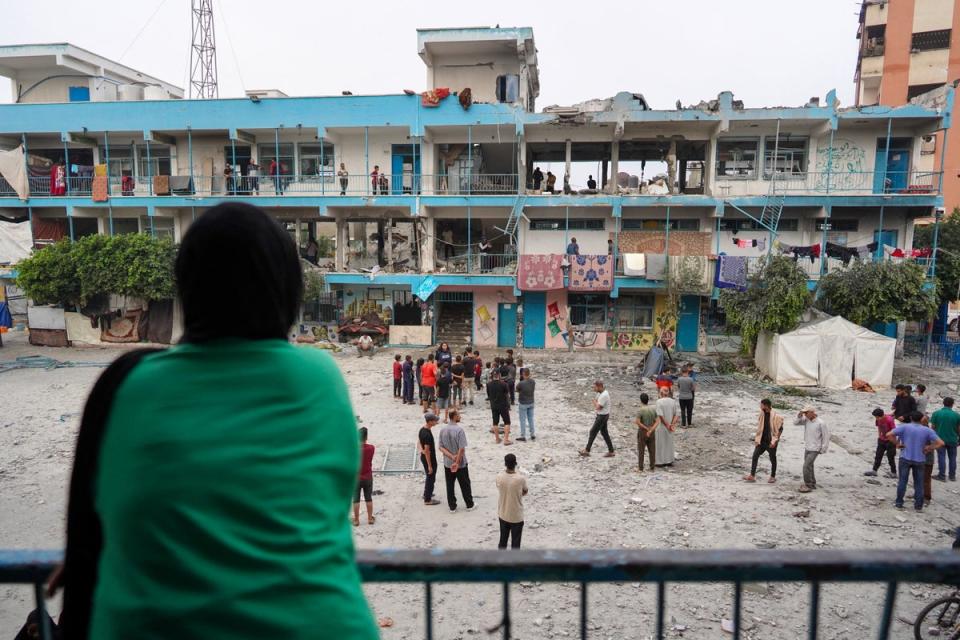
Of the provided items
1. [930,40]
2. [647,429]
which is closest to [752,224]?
[647,429]

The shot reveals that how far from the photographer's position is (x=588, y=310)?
24.7m

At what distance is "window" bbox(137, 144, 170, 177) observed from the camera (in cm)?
2705

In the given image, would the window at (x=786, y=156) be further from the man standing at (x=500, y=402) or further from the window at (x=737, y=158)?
the man standing at (x=500, y=402)

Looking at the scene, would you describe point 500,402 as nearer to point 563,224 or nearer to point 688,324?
point 563,224

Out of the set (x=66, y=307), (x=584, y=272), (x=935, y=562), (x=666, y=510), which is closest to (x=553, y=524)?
(x=666, y=510)

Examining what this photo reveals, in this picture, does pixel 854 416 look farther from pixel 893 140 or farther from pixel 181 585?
pixel 181 585

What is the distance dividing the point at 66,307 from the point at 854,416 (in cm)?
2843

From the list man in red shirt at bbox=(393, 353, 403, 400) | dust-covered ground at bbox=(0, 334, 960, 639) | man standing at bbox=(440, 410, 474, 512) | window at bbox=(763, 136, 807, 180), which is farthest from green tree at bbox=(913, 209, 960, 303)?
man standing at bbox=(440, 410, 474, 512)

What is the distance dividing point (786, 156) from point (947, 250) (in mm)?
9855

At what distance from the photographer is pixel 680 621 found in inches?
257

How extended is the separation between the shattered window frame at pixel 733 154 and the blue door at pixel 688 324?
16.4 ft

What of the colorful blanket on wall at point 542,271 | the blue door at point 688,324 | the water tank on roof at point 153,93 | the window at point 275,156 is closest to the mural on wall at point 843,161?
the blue door at point 688,324

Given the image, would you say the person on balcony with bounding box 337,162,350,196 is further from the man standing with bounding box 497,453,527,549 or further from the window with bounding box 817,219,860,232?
the man standing with bounding box 497,453,527,549

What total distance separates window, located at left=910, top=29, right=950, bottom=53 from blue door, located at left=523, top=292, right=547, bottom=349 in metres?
28.8
